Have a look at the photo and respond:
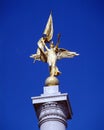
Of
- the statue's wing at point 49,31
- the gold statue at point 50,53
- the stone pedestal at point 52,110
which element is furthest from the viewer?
the statue's wing at point 49,31

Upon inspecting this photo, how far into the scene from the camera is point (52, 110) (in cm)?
2516

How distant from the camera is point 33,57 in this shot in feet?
94.2

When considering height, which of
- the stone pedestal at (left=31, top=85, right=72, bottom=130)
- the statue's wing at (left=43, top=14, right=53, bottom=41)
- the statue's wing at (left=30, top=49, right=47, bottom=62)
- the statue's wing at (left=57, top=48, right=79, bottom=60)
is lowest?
the stone pedestal at (left=31, top=85, right=72, bottom=130)

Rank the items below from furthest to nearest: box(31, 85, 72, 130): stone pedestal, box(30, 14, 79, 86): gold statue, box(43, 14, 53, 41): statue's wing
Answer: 1. box(43, 14, 53, 41): statue's wing
2. box(30, 14, 79, 86): gold statue
3. box(31, 85, 72, 130): stone pedestal

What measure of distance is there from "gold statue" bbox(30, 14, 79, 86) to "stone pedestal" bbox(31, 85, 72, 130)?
182 cm

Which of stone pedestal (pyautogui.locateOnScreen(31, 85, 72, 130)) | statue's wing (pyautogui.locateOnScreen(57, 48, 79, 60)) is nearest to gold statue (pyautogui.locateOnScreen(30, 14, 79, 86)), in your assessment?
statue's wing (pyautogui.locateOnScreen(57, 48, 79, 60))

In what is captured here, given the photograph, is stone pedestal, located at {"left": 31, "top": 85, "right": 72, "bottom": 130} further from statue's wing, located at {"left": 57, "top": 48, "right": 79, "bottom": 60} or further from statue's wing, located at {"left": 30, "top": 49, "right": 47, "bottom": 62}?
statue's wing, located at {"left": 57, "top": 48, "right": 79, "bottom": 60}

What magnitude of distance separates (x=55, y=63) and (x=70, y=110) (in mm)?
3088

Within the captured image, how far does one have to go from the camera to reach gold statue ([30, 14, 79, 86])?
90.5 ft

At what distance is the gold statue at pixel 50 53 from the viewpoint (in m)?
27.6

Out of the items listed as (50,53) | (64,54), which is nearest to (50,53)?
(50,53)

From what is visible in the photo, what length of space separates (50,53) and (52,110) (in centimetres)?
402

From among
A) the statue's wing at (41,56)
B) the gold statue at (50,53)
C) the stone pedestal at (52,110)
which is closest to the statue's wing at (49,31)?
the gold statue at (50,53)

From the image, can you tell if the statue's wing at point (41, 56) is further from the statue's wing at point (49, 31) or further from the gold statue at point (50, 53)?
the statue's wing at point (49, 31)
